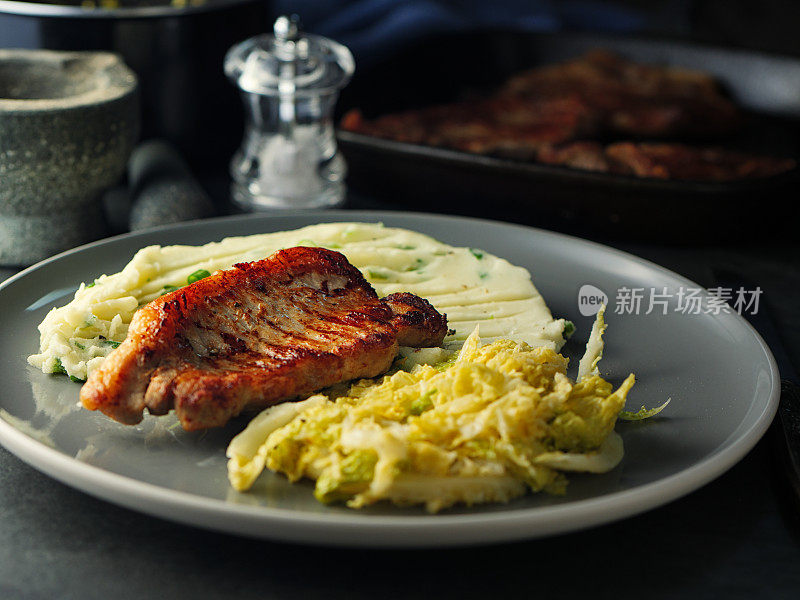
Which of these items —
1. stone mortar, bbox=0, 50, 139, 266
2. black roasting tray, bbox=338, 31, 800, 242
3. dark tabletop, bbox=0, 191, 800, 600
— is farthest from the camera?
black roasting tray, bbox=338, 31, 800, 242

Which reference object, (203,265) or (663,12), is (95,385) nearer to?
(203,265)

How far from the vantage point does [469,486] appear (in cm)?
195

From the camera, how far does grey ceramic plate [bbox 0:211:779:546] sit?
1.82m

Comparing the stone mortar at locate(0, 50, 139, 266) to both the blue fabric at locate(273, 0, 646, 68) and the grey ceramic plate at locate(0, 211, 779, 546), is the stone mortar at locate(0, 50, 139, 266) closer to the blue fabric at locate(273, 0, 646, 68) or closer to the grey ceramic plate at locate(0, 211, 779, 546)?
the grey ceramic plate at locate(0, 211, 779, 546)

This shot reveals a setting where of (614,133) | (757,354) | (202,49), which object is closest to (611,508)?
(757,354)

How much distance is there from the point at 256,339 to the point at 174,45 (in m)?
Answer: 2.55

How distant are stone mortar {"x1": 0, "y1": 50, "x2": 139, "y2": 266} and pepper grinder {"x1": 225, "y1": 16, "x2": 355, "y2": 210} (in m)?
0.64

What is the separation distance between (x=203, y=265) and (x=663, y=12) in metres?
7.32

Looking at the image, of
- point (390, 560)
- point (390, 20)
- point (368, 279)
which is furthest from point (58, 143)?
point (390, 20)

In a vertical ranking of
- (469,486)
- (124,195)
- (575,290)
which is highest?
(469,486)

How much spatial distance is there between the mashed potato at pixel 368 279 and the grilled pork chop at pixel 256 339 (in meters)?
0.18

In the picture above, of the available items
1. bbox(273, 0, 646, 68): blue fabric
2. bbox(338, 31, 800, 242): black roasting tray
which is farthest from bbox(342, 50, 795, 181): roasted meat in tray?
bbox(273, 0, 646, 68): blue fabric

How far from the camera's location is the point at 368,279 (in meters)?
3.03

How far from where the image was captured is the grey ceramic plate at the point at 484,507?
1816 mm
